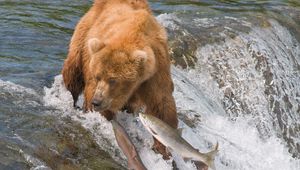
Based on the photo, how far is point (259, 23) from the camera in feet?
38.6

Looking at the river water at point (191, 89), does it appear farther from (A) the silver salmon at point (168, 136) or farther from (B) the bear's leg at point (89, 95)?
(A) the silver salmon at point (168, 136)

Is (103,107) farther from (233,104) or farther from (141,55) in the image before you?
(233,104)

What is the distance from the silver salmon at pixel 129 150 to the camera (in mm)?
5453

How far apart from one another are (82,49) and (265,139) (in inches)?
125

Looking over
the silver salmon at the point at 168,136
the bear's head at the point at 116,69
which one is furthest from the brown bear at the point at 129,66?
the silver salmon at the point at 168,136

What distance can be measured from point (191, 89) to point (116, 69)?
107 inches

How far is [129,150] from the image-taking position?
5.55 meters

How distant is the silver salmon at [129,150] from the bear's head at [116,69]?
1.16ft

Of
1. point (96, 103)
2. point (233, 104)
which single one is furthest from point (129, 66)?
point (233, 104)

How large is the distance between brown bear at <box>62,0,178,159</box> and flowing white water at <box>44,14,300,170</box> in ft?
0.83

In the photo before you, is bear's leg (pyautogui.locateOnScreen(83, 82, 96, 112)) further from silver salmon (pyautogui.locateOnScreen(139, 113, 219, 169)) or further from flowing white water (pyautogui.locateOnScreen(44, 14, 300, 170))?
silver salmon (pyautogui.locateOnScreen(139, 113, 219, 169))

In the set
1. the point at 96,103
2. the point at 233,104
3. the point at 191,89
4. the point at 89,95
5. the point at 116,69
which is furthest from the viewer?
the point at 233,104

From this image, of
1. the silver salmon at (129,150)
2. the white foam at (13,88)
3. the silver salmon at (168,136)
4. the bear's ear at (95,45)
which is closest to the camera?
the silver salmon at (168,136)

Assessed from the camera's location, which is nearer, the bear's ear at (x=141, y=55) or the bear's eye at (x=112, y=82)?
the bear's ear at (x=141, y=55)
